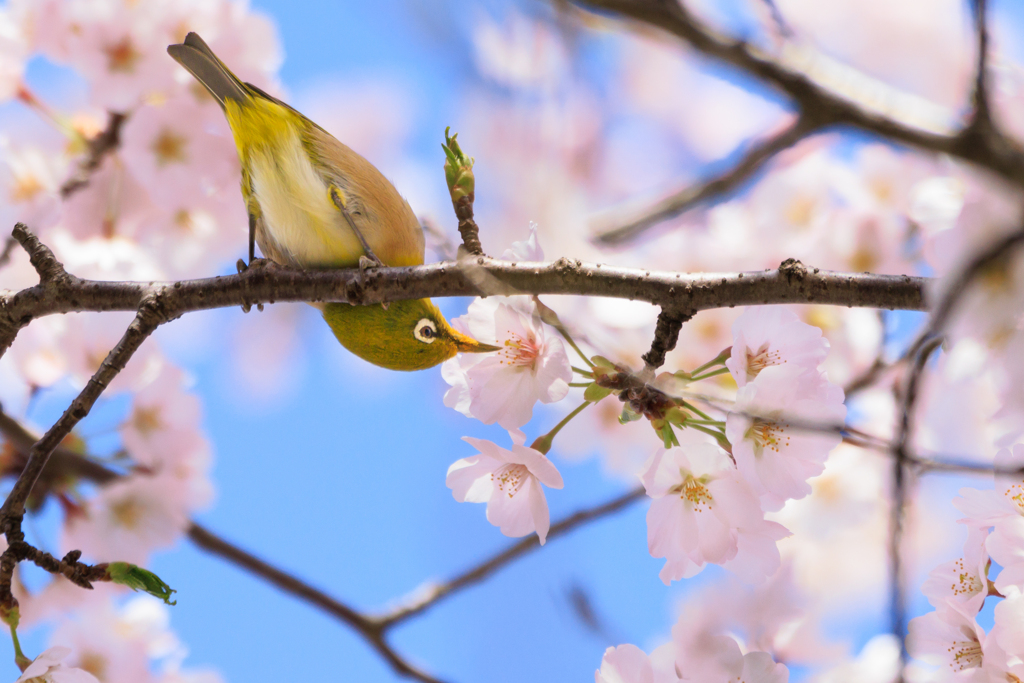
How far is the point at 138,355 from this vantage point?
2.19 metres

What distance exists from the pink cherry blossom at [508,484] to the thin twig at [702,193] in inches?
16.5

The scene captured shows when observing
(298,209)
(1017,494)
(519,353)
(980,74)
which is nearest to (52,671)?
(519,353)

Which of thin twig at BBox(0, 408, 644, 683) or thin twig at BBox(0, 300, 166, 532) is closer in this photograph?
thin twig at BBox(0, 300, 166, 532)

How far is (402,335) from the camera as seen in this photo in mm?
1511

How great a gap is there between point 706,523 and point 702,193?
65 cm

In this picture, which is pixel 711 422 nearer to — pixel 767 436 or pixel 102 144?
pixel 767 436

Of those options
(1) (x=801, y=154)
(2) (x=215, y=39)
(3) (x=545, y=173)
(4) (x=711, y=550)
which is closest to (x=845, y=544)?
(1) (x=801, y=154)

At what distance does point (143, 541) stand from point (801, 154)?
2.73 meters

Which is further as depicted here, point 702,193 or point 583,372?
point 702,193

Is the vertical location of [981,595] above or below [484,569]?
below

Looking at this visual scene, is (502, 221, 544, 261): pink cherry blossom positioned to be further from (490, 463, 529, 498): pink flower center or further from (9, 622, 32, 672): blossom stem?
(9, 622, 32, 672): blossom stem

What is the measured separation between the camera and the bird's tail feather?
1775 mm

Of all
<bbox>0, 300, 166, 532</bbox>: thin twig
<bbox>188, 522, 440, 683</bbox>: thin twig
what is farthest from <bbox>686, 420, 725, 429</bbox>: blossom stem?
<bbox>188, 522, 440, 683</bbox>: thin twig

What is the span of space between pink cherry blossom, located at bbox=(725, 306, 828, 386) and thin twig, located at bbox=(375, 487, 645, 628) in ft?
2.22
